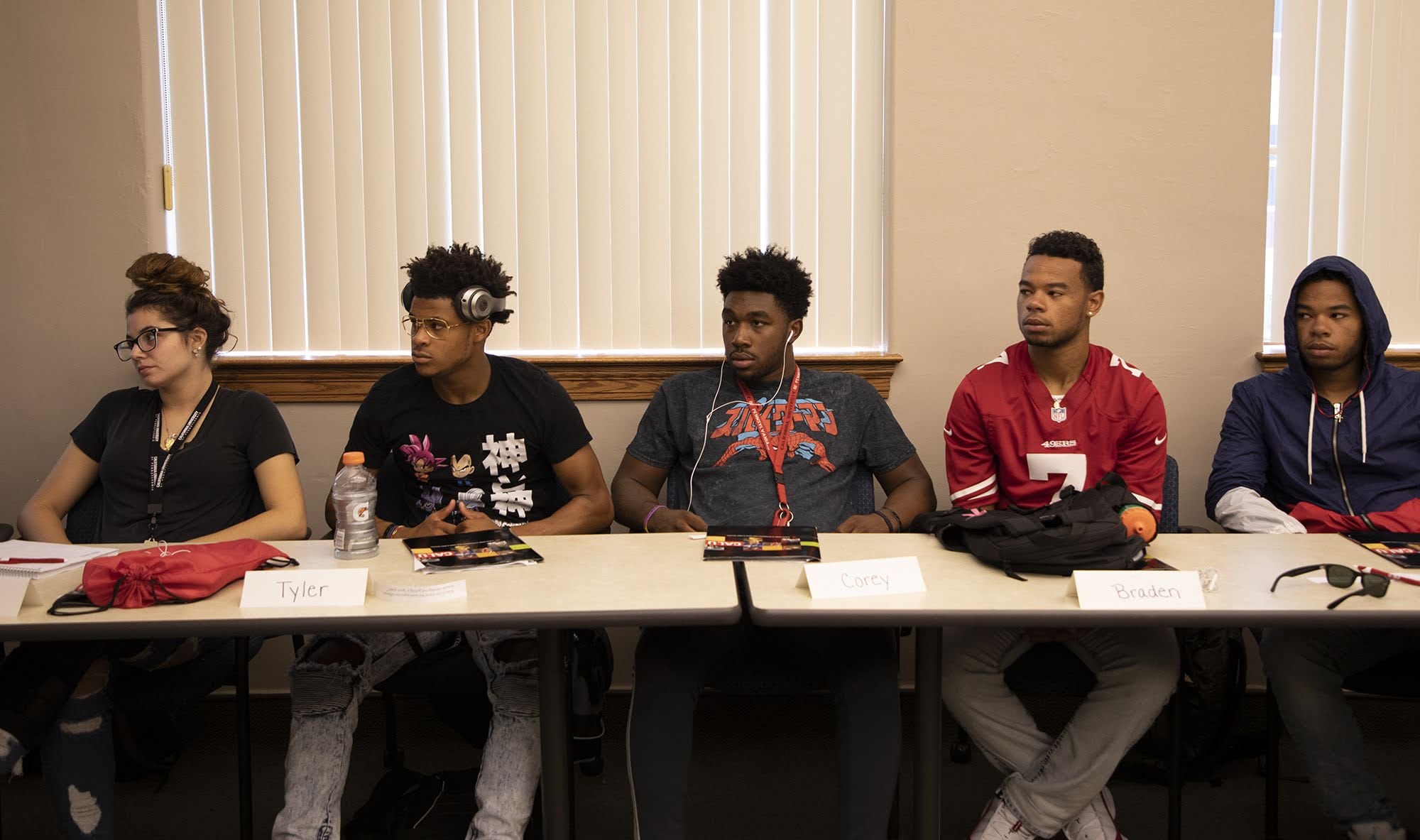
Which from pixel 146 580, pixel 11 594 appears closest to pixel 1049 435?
pixel 146 580

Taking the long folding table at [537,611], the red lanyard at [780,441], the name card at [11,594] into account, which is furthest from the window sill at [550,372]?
the name card at [11,594]

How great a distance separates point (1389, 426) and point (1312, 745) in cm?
99

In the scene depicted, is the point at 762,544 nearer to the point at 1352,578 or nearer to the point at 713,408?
the point at 713,408

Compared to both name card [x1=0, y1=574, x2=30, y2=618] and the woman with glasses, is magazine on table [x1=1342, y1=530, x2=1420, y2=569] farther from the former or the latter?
name card [x1=0, y1=574, x2=30, y2=618]

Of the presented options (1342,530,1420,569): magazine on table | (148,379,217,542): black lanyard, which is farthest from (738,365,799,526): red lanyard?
(148,379,217,542): black lanyard

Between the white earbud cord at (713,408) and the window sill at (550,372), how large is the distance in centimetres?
32

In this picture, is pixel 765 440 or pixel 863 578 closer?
pixel 863 578

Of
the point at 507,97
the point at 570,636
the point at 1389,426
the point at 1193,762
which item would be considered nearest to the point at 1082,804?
the point at 1193,762

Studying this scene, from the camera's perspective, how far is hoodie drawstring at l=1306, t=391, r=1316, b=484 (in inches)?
103

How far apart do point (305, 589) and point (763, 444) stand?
4.29ft

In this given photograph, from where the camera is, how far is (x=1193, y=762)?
2709 millimetres

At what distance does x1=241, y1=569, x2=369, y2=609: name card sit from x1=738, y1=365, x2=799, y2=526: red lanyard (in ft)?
3.93

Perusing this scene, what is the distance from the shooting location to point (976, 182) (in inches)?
121

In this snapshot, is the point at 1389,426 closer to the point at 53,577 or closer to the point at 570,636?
the point at 570,636
